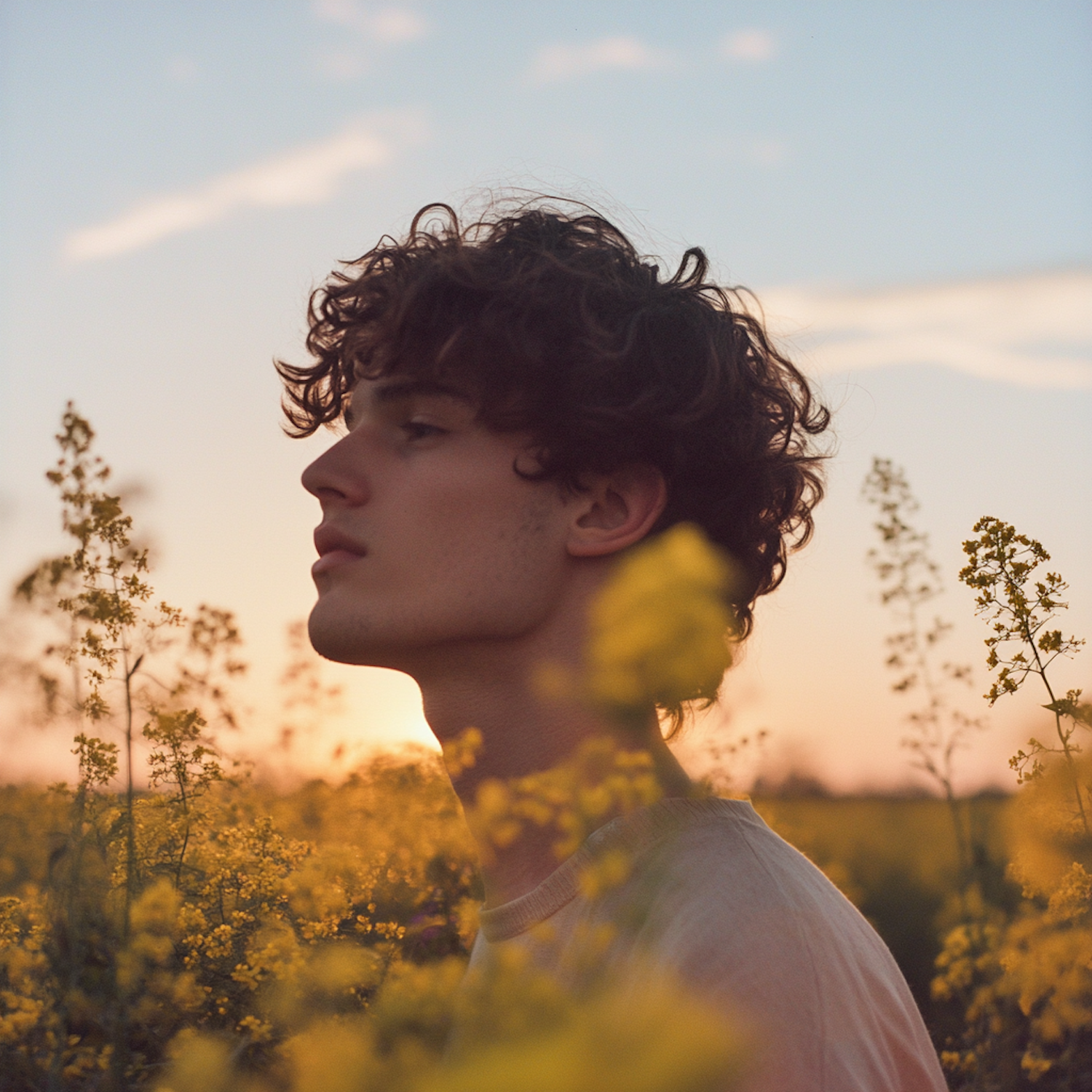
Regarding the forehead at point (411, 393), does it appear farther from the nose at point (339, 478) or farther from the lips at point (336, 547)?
the lips at point (336, 547)

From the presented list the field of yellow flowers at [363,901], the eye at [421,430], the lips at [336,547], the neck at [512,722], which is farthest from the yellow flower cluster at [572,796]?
the eye at [421,430]

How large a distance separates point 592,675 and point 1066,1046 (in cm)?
347

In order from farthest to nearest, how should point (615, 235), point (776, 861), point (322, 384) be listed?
point (322, 384)
point (615, 235)
point (776, 861)

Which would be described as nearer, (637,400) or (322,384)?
(637,400)

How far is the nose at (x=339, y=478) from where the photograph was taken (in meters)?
1.94

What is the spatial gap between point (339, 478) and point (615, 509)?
540 millimetres

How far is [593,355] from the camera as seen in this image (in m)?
2.13

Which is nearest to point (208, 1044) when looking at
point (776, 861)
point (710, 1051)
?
point (710, 1051)

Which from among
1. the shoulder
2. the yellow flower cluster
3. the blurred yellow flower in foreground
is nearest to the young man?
the shoulder

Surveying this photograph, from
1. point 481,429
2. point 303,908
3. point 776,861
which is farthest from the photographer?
point 481,429

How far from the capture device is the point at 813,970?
1.31 meters

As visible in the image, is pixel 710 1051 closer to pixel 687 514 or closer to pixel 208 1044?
pixel 208 1044

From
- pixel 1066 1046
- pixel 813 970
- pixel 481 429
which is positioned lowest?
pixel 1066 1046

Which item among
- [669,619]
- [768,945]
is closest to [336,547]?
[768,945]
